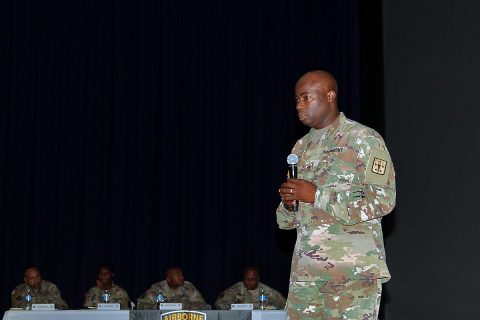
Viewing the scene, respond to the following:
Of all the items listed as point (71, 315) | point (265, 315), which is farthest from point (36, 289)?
point (265, 315)

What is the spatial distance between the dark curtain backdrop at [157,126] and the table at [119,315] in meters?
2.94

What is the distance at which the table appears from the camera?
507cm

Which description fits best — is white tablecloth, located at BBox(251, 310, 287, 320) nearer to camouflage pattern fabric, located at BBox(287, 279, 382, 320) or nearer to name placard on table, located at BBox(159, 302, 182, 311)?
name placard on table, located at BBox(159, 302, 182, 311)

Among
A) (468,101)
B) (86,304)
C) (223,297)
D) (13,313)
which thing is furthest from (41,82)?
(468,101)

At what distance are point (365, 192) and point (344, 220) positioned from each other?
0.38ft

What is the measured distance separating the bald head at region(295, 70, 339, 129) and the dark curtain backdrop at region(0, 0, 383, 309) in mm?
5223

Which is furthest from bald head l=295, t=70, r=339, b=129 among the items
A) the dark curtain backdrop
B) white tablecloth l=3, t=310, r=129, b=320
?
the dark curtain backdrop

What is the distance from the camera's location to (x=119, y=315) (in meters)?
5.09

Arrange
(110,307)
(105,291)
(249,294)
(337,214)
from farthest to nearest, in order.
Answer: (249,294) < (105,291) < (110,307) < (337,214)

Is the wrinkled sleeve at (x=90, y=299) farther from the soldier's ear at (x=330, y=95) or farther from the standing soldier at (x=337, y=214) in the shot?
the soldier's ear at (x=330, y=95)

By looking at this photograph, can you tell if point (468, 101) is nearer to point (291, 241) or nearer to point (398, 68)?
point (398, 68)

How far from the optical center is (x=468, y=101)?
247 inches

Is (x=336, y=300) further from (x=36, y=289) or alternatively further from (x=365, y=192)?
(x=36, y=289)

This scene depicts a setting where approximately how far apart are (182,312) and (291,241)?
3515 millimetres
